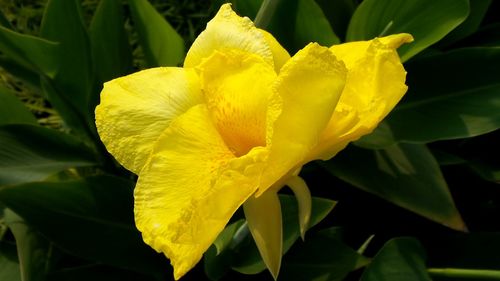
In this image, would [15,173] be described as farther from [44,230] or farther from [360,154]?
[360,154]

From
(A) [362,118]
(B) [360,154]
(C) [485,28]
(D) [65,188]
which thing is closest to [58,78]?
(D) [65,188]

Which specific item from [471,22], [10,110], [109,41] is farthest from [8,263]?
[471,22]

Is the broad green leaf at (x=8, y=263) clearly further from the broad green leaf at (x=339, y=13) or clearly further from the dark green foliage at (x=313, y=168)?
the broad green leaf at (x=339, y=13)

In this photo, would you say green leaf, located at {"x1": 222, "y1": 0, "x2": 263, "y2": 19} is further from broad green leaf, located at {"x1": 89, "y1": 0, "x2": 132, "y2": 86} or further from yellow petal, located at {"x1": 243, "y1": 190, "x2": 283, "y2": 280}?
yellow petal, located at {"x1": 243, "y1": 190, "x2": 283, "y2": 280}

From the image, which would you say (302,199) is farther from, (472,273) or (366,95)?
(472,273)

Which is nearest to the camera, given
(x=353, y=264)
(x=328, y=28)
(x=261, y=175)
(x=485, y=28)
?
(x=261, y=175)

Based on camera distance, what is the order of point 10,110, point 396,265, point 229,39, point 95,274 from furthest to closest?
point 10,110 < point 95,274 < point 396,265 < point 229,39
